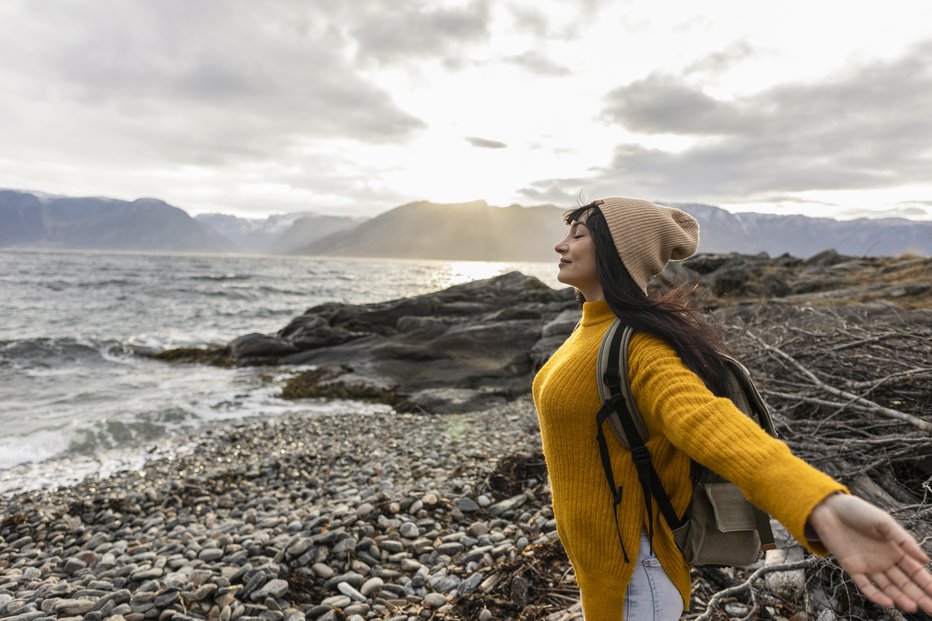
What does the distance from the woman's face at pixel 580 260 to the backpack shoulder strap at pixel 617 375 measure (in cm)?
34

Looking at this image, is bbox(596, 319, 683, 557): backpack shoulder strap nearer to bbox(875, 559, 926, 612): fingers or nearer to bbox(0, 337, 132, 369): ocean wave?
bbox(875, 559, 926, 612): fingers

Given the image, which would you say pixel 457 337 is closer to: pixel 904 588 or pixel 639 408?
pixel 639 408

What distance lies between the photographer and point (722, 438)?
1497mm

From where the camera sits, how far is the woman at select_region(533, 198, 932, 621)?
64.6 inches

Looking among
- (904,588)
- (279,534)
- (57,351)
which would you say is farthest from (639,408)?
(57,351)

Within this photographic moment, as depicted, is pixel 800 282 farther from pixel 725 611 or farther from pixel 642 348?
pixel 642 348

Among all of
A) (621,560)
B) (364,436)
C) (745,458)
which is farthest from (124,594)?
(364,436)

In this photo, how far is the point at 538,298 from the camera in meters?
29.8

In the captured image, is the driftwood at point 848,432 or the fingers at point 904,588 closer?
the fingers at point 904,588

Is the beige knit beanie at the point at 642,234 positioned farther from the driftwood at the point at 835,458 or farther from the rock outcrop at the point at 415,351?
the rock outcrop at the point at 415,351

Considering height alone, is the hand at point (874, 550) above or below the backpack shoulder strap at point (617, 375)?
below

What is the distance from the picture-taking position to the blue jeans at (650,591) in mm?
2045

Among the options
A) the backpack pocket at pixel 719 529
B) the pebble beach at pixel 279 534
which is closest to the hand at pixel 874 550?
the backpack pocket at pixel 719 529

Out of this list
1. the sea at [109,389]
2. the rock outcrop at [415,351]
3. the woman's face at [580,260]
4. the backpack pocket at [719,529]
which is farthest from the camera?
the rock outcrop at [415,351]
